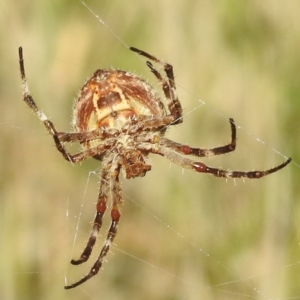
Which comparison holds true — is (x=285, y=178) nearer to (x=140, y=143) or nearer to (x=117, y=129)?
(x=140, y=143)

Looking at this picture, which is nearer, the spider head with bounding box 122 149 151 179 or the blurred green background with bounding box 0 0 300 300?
the spider head with bounding box 122 149 151 179

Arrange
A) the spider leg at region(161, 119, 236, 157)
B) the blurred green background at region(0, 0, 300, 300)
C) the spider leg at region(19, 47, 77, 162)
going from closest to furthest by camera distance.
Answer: the spider leg at region(19, 47, 77, 162) < the spider leg at region(161, 119, 236, 157) < the blurred green background at region(0, 0, 300, 300)

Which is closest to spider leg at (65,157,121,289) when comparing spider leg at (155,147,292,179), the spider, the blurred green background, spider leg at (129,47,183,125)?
the spider

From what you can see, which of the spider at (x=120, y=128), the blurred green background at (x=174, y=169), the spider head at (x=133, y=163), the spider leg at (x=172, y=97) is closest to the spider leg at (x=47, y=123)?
the spider at (x=120, y=128)

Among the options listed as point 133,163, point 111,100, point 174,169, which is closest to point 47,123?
point 111,100

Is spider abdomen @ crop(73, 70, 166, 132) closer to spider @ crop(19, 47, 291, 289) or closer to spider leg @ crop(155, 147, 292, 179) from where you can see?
spider @ crop(19, 47, 291, 289)

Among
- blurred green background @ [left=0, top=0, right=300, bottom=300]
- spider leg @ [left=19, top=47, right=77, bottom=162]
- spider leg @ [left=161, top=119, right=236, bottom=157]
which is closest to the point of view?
spider leg @ [left=19, top=47, right=77, bottom=162]

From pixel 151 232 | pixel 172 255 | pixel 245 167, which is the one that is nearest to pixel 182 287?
pixel 172 255
